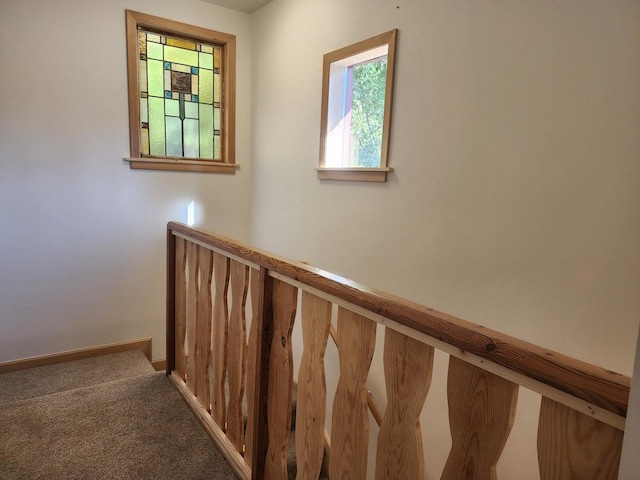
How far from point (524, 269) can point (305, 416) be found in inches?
43.6

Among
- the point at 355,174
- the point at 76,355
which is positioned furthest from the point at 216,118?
the point at 76,355

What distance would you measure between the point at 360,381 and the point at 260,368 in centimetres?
50

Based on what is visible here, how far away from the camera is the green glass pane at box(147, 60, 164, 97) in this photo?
3.22 m

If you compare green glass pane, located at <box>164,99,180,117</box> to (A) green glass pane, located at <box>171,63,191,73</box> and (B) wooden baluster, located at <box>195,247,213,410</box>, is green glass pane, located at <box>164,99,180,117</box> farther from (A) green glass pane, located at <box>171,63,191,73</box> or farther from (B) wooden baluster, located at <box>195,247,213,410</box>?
(B) wooden baluster, located at <box>195,247,213,410</box>

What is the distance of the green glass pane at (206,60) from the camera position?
3.44 m

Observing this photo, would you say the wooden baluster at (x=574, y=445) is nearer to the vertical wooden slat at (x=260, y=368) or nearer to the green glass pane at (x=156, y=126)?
the vertical wooden slat at (x=260, y=368)

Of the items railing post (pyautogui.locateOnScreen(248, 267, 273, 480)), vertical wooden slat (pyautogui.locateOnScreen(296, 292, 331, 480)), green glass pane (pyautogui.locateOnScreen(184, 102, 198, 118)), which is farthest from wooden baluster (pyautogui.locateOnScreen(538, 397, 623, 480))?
green glass pane (pyautogui.locateOnScreen(184, 102, 198, 118))

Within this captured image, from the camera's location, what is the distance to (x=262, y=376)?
4.67ft

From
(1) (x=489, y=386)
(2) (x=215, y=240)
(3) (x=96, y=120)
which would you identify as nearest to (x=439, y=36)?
(2) (x=215, y=240)

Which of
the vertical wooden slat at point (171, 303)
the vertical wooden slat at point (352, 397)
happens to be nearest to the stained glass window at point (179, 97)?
the vertical wooden slat at point (171, 303)

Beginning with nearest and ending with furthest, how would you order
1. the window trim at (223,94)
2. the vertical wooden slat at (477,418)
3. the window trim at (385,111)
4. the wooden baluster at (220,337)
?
1. the vertical wooden slat at (477,418)
2. the wooden baluster at (220,337)
3. the window trim at (385,111)
4. the window trim at (223,94)

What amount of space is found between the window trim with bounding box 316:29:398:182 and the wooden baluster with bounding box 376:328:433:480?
1581 mm

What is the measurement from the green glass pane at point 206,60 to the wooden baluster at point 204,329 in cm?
220

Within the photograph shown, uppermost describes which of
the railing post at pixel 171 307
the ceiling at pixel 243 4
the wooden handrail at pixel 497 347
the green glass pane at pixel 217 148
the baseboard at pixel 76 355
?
the ceiling at pixel 243 4
